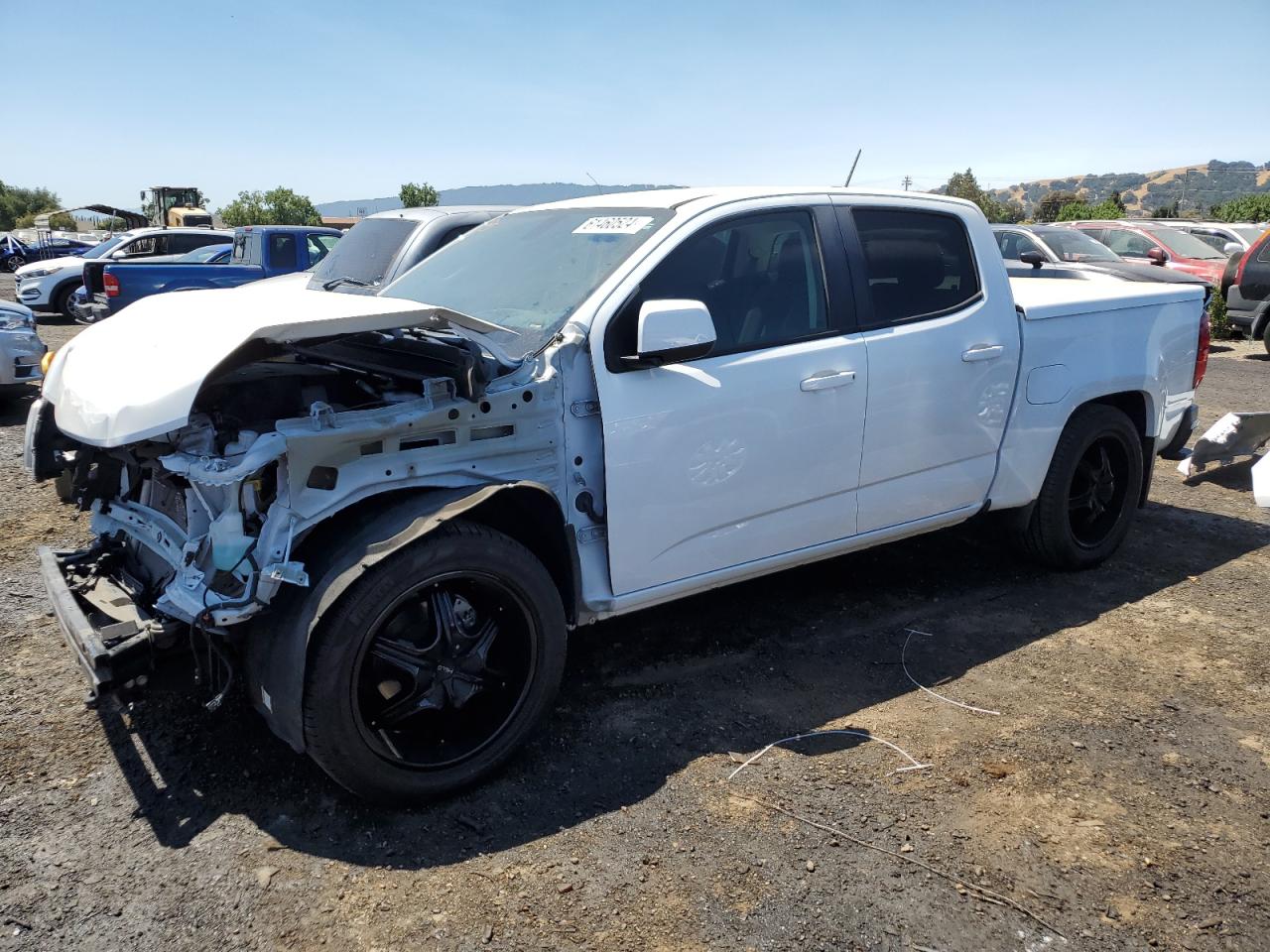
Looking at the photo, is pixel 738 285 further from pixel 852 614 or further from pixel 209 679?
pixel 209 679

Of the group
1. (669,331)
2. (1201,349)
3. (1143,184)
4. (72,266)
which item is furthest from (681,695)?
(1143,184)

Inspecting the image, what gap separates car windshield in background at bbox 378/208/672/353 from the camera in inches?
136

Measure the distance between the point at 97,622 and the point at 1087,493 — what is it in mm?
4566

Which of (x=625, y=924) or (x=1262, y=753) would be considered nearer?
(x=625, y=924)

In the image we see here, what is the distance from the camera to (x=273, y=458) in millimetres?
2725

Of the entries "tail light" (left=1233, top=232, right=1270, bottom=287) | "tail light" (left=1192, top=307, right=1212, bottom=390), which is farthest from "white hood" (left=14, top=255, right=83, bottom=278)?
"tail light" (left=1233, top=232, right=1270, bottom=287)

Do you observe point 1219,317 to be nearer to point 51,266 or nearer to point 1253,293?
point 1253,293

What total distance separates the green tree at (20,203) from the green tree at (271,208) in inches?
926

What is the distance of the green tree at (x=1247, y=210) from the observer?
31719 mm

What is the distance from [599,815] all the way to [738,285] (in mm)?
2020

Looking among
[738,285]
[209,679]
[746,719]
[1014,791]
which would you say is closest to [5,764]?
[209,679]

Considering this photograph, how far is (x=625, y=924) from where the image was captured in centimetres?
250

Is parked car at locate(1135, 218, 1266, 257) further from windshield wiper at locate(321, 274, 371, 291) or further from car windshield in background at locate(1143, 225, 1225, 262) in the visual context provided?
windshield wiper at locate(321, 274, 371, 291)

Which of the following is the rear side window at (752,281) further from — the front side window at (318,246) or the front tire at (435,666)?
the front side window at (318,246)
